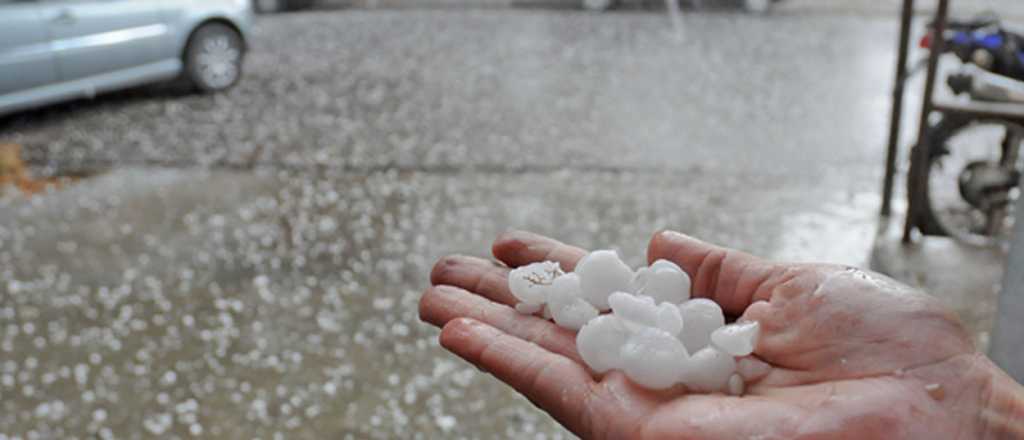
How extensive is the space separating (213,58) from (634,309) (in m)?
7.04

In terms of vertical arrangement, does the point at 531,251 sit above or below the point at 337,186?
above

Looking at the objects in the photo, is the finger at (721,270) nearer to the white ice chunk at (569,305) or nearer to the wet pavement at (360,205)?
the white ice chunk at (569,305)

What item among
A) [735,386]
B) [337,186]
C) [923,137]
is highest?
[735,386]

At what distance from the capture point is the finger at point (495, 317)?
79.7 inches

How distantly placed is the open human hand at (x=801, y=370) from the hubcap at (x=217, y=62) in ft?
21.8

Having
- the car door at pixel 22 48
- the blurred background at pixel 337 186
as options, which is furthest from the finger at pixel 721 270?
the car door at pixel 22 48

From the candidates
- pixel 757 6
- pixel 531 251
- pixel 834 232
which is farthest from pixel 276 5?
pixel 531 251

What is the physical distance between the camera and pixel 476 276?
2332mm

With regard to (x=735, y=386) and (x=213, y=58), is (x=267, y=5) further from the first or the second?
(x=735, y=386)

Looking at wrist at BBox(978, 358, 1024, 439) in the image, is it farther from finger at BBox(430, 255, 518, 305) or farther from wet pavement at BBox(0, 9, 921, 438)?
wet pavement at BBox(0, 9, 921, 438)

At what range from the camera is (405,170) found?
5934mm

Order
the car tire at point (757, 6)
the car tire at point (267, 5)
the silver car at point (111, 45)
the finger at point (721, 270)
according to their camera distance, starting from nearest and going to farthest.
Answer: the finger at point (721, 270) < the silver car at point (111, 45) < the car tire at point (757, 6) < the car tire at point (267, 5)

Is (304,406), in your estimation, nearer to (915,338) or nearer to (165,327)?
(165,327)

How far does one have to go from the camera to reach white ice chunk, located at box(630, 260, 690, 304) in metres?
2.08
